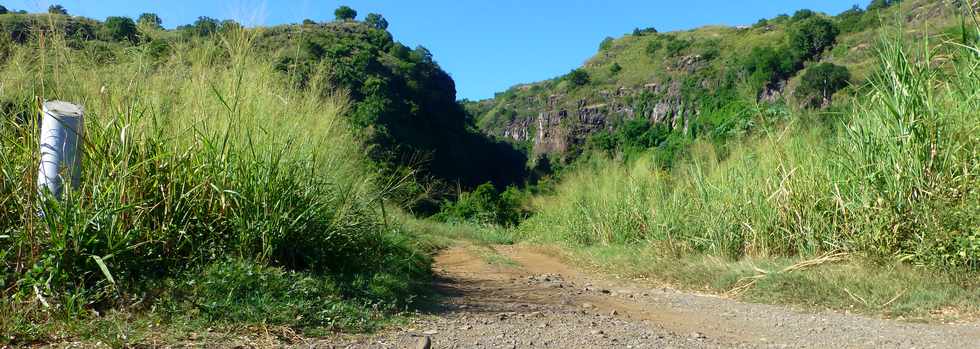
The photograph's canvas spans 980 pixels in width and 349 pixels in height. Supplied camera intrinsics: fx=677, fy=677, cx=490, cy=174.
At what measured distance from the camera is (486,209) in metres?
23.9

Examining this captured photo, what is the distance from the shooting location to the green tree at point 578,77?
7225cm

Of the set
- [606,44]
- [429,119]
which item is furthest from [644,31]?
[429,119]

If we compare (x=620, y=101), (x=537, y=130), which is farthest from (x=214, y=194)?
(x=537, y=130)

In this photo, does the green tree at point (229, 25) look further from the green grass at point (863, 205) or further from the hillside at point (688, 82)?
the hillside at point (688, 82)

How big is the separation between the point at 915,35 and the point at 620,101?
171 ft

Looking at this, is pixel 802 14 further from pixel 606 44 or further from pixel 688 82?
pixel 606 44

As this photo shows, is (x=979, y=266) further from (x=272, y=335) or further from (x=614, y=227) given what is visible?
(x=614, y=227)

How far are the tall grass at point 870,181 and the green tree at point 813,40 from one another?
23.5 metres

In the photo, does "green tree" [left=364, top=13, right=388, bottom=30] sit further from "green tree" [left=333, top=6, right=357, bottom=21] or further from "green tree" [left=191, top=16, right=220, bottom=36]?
"green tree" [left=191, top=16, right=220, bottom=36]

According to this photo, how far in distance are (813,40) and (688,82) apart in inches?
538

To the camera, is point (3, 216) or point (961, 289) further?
point (961, 289)

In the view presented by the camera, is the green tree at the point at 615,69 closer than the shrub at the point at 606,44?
Yes

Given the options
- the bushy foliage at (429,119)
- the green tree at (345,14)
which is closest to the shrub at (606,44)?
the bushy foliage at (429,119)

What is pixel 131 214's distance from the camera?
145 inches
